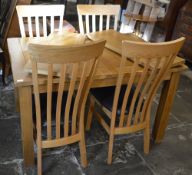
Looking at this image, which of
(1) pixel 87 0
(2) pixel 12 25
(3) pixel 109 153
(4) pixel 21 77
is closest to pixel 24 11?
(2) pixel 12 25

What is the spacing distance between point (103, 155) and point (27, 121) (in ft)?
2.34

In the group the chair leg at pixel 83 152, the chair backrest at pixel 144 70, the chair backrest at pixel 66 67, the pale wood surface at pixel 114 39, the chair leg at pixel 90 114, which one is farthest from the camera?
the chair leg at pixel 90 114

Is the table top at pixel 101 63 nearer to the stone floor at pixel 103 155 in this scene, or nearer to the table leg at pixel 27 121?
the table leg at pixel 27 121

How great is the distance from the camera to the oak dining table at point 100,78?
1516 mm

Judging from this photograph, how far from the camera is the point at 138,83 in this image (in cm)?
163

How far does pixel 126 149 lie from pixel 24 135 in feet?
2.84

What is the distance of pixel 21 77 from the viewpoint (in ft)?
4.84

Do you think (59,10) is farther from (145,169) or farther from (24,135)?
(145,169)

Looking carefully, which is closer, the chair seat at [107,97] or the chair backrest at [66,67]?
the chair backrest at [66,67]

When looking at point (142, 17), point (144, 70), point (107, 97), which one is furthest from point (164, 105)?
point (142, 17)

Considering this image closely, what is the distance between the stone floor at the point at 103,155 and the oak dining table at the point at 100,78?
130 mm

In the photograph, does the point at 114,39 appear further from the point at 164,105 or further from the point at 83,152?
the point at 83,152

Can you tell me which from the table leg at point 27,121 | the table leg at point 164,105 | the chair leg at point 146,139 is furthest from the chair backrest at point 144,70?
the table leg at point 27,121

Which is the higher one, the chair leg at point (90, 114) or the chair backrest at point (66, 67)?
the chair backrest at point (66, 67)
